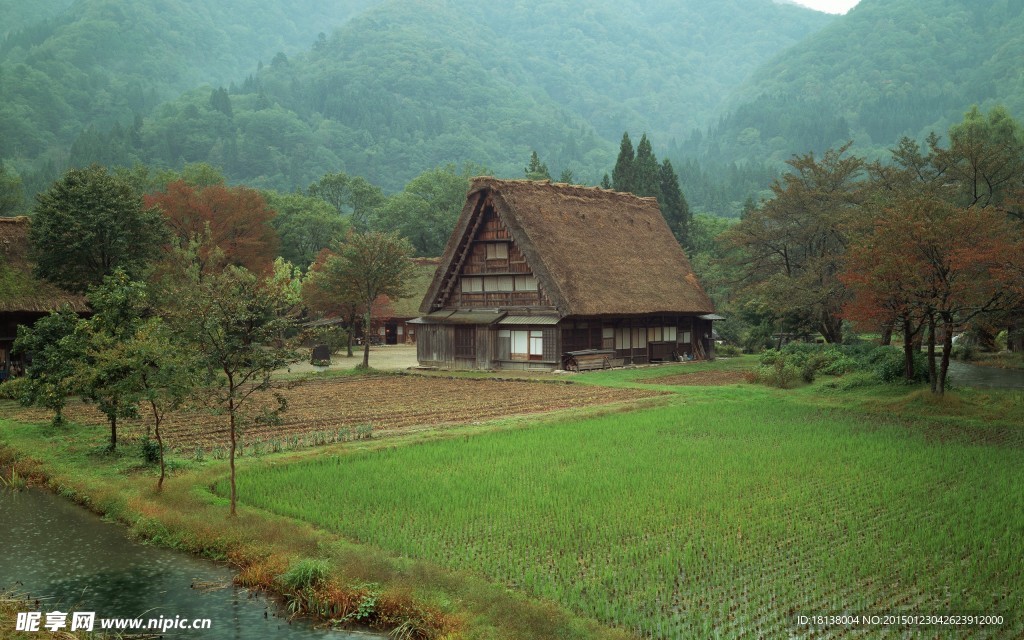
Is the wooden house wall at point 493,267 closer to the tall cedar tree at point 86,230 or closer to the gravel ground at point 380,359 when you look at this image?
the gravel ground at point 380,359

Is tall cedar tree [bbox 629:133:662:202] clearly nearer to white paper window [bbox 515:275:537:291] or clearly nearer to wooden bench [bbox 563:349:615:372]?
white paper window [bbox 515:275:537:291]

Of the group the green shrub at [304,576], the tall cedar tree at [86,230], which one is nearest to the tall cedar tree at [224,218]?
the tall cedar tree at [86,230]

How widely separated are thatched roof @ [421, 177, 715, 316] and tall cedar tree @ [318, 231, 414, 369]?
148 inches

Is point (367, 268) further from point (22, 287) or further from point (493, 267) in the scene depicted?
point (22, 287)

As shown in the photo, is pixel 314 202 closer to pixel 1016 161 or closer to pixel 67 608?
pixel 1016 161

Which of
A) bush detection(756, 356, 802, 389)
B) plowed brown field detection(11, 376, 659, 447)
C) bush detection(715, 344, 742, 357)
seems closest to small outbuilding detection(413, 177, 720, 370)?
plowed brown field detection(11, 376, 659, 447)

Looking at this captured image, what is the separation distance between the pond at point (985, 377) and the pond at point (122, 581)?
2339cm

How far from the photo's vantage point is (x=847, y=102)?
534 ft

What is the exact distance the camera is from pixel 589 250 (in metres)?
38.6

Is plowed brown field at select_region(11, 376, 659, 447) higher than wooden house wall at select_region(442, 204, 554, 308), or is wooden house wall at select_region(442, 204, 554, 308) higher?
wooden house wall at select_region(442, 204, 554, 308)

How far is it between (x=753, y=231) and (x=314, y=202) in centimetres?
4486

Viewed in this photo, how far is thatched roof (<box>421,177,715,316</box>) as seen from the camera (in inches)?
1426

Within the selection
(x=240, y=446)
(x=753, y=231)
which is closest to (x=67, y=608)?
(x=240, y=446)

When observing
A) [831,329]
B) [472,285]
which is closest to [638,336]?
[472,285]
